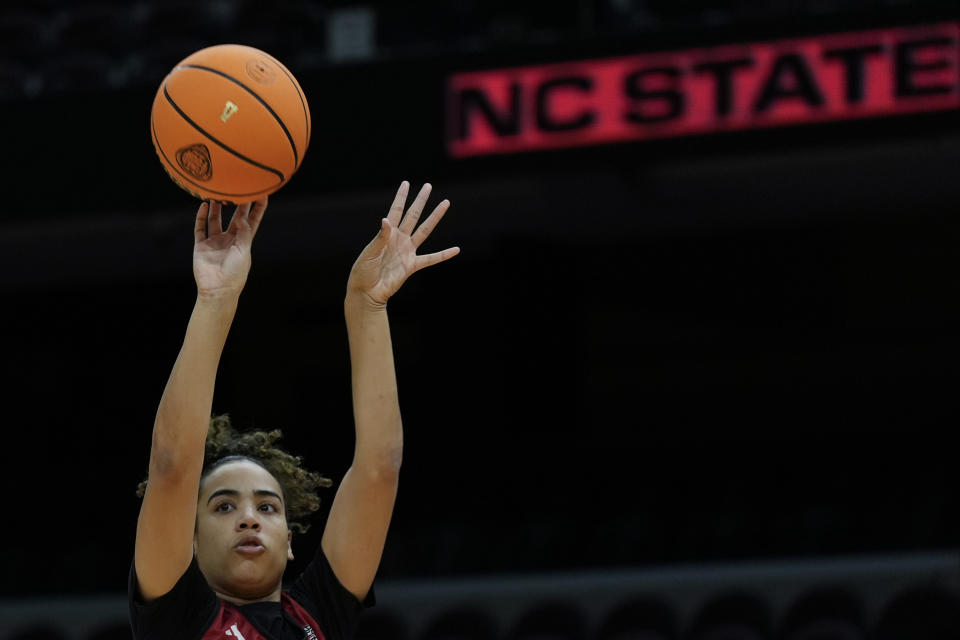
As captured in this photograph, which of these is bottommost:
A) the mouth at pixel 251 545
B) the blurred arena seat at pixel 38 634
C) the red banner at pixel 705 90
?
the blurred arena seat at pixel 38 634

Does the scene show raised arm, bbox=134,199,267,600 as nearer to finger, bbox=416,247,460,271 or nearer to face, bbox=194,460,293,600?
face, bbox=194,460,293,600

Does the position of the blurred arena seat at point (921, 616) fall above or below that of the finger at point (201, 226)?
below

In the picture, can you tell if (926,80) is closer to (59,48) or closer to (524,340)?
(524,340)

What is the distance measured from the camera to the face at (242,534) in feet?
10.9

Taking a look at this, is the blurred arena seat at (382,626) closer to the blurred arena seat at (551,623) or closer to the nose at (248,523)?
the blurred arena seat at (551,623)

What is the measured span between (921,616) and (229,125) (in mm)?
5303

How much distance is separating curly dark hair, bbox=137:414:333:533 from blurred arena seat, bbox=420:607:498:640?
5.11 metres

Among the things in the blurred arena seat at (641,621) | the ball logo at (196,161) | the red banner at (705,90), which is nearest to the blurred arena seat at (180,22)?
the red banner at (705,90)

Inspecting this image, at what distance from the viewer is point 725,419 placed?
11914mm

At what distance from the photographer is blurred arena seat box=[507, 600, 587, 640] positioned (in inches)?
339

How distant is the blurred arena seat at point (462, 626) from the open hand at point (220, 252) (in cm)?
559

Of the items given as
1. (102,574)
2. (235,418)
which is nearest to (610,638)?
(102,574)

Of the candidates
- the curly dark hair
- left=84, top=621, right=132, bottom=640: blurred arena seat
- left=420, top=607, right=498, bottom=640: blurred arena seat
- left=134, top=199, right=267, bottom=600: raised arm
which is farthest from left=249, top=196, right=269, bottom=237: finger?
left=84, top=621, right=132, bottom=640: blurred arena seat

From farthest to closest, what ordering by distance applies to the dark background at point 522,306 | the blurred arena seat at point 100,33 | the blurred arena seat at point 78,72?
1. the blurred arena seat at point 100,33
2. the blurred arena seat at point 78,72
3. the dark background at point 522,306
